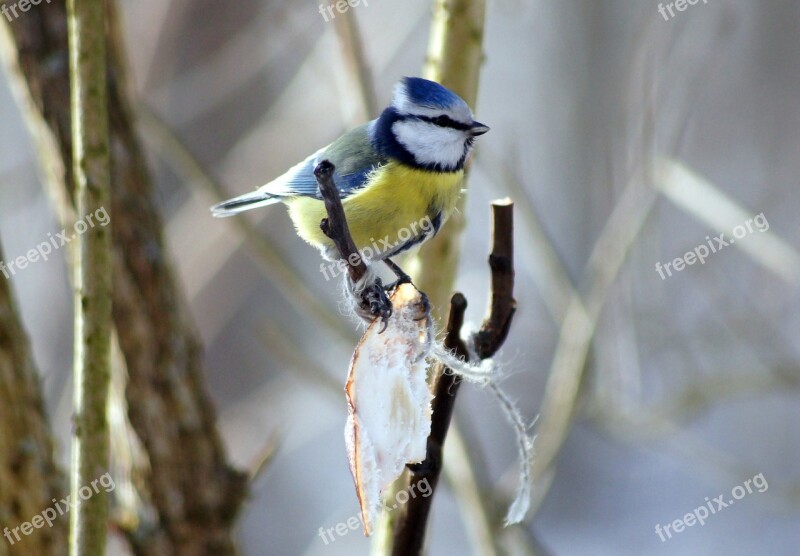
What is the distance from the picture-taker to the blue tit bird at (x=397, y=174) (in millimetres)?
970

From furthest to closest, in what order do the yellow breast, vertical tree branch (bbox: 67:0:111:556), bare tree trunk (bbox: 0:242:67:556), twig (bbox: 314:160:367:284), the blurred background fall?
the blurred background
the yellow breast
bare tree trunk (bbox: 0:242:67:556)
vertical tree branch (bbox: 67:0:111:556)
twig (bbox: 314:160:367:284)

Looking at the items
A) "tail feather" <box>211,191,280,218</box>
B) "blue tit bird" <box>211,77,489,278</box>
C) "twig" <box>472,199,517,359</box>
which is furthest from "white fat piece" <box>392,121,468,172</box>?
"twig" <box>472,199,517,359</box>

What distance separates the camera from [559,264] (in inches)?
58.7

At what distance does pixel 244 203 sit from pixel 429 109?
1.04ft

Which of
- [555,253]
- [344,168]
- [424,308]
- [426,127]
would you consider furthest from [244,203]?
[555,253]

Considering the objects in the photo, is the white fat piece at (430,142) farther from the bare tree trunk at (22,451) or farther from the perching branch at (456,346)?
the bare tree trunk at (22,451)

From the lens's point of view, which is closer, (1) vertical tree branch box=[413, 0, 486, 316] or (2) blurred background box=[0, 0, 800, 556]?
(1) vertical tree branch box=[413, 0, 486, 316]

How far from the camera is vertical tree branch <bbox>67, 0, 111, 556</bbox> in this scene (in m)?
0.75

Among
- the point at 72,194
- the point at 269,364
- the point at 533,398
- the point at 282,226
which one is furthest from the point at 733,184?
the point at 72,194

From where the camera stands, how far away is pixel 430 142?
102cm

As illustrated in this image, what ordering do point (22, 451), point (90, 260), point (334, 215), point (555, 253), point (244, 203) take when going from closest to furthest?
point (334, 215), point (90, 260), point (22, 451), point (244, 203), point (555, 253)

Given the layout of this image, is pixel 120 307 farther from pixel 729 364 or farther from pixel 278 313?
pixel 278 313

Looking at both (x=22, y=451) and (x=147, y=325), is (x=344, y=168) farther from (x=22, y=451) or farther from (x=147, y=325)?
(x=22, y=451)

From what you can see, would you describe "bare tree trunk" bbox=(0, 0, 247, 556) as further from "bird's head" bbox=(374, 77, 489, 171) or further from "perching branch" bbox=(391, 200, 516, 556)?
"perching branch" bbox=(391, 200, 516, 556)
